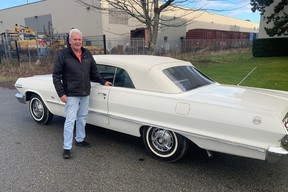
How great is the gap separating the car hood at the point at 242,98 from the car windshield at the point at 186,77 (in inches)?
6.5

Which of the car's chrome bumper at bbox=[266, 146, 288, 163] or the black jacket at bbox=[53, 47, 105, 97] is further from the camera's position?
the black jacket at bbox=[53, 47, 105, 97]

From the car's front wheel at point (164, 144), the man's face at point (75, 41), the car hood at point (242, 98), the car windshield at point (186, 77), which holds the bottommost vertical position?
the car's front wheel at point (164, 144)

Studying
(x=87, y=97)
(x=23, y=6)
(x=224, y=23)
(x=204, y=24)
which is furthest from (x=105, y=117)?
(x=224, y=23)

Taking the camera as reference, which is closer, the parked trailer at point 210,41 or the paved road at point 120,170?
the paved road at point 120,170

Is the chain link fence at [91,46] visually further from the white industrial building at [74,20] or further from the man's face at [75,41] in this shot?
the man's face at [75,41]

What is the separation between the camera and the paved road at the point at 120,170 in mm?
2988

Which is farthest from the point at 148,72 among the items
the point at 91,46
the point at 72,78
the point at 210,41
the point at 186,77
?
the point at 210,41

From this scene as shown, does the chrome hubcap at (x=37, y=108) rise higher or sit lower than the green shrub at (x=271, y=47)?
lower

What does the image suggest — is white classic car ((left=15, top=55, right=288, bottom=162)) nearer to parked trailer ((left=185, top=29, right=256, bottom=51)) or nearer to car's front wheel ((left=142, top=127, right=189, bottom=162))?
car's front wheel ((left=142, top=127, right=189, bottom=162))

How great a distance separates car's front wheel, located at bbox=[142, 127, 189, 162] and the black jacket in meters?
1.09

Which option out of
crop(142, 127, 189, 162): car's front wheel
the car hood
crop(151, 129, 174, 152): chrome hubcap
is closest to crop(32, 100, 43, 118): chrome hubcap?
crop(142, 127, 189, 162): car's front wheel

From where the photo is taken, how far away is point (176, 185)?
301cm

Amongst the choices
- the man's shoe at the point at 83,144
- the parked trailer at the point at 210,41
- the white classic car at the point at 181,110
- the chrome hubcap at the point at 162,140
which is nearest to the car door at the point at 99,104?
the white classic car at the point at 181,110

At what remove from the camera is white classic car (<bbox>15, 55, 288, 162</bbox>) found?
279 centimetres
